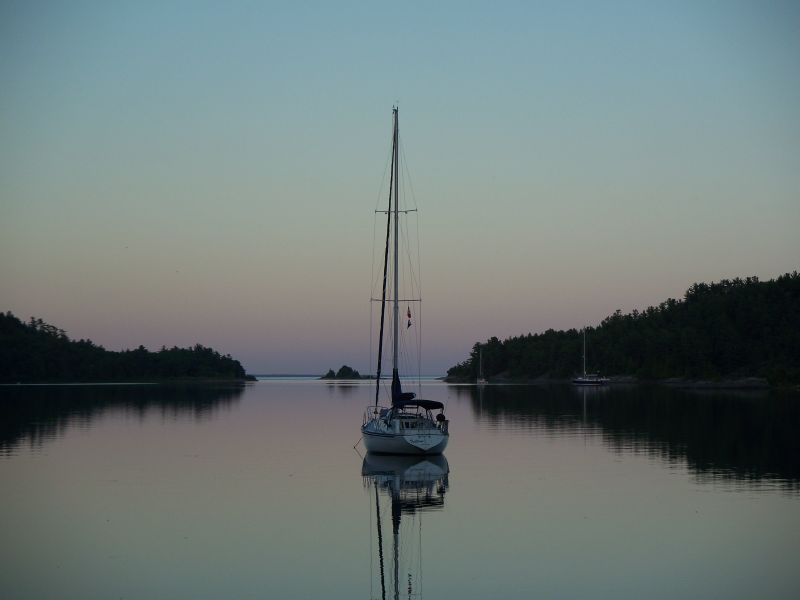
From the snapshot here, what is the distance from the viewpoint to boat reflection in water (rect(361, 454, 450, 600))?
21261 millimetres

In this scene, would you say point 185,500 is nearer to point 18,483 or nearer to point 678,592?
point 18,483

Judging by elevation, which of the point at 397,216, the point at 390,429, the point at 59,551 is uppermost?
the point at 397,216

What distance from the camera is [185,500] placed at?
1268 inches

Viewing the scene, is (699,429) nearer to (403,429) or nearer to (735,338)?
(403,429)

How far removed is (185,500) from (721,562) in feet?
60.5

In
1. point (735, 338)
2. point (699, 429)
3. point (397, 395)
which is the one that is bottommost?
point (699, 429)

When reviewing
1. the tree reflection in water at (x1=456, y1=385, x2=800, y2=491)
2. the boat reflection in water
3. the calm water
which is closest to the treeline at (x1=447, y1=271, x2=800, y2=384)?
the tree reflection in water at (x1=456, y1=385, x2=800, y2=491)

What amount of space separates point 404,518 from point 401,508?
1770 millimetres

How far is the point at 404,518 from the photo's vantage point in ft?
94.4

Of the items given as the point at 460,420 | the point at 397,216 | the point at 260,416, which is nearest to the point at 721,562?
the point at 397,216

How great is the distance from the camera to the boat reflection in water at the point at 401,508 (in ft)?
69.8

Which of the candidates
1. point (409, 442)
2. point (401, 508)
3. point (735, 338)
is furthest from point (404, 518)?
point (735, 338)

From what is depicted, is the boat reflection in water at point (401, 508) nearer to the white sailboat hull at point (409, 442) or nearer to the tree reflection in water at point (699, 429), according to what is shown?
the white sailboat hull at point (409, 442)

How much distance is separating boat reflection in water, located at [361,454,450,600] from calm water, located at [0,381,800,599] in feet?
0.30
